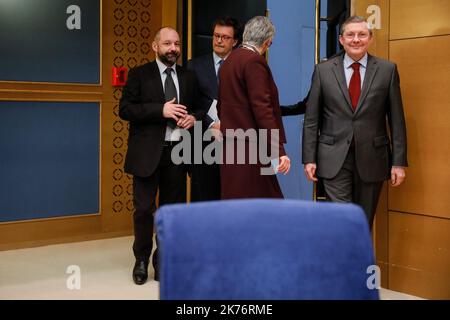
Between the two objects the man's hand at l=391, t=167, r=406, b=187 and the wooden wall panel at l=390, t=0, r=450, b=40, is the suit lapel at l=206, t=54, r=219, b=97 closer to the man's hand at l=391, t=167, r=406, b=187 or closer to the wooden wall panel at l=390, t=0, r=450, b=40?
the wooden wall panel at l=390, t=0, r=450, b=40

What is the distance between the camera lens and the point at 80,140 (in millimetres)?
5289

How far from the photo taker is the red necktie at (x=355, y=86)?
3.44 metres

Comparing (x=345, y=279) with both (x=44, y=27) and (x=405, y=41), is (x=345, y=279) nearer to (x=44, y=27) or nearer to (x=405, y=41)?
(x=405, y=41)

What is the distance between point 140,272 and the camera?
13.3 feet

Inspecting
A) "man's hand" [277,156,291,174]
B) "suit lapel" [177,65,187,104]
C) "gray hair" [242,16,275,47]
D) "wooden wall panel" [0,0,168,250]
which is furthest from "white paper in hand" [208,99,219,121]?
"wooden wall panel" [0,0,168,250]

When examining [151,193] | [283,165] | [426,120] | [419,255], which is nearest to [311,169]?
[283,165]

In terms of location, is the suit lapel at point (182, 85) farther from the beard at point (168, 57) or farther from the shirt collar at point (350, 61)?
the shirt collar at point (350, 61)

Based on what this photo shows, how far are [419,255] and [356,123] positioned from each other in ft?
2.86

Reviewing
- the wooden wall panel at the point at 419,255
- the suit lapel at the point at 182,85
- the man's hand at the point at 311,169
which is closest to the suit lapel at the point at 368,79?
the man's hand at the point at 311,169

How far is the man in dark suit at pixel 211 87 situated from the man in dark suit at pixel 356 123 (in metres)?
0.80

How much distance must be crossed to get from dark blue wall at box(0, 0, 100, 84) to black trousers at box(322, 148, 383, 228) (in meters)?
2.52

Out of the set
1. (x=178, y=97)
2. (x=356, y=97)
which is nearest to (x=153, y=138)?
(x=178, y=97)

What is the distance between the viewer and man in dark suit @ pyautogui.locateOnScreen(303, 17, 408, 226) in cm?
342
